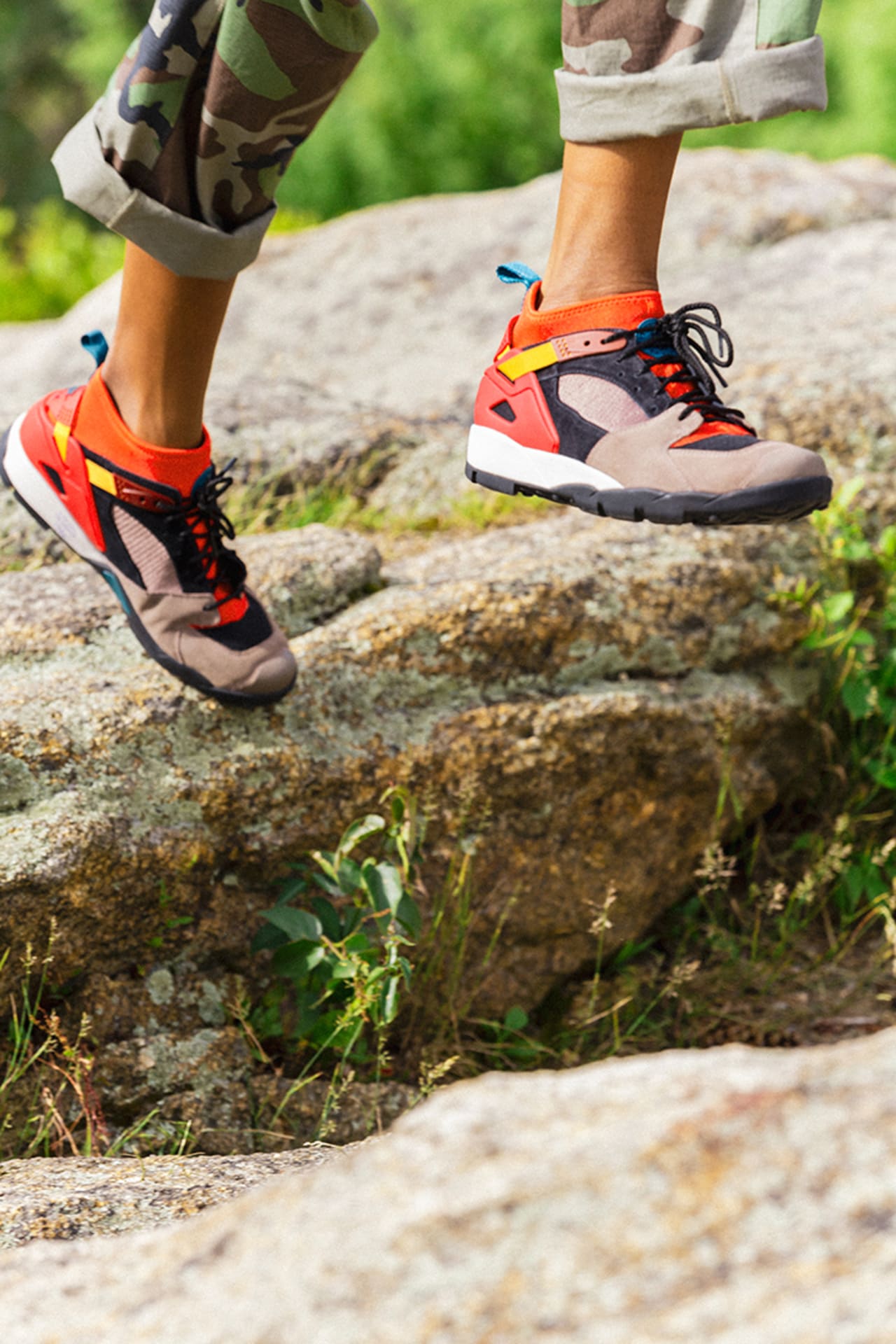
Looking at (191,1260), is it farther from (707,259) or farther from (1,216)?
(1,216)

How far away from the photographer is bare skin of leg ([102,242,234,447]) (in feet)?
6.19

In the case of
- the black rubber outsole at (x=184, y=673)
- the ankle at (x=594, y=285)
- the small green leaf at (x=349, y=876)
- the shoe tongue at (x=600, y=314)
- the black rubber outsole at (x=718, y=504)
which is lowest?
the small green leaf at (x=349, y=876)

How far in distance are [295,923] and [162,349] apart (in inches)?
38.8

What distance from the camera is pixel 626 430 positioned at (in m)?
1.71

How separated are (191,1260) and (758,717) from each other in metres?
1.95

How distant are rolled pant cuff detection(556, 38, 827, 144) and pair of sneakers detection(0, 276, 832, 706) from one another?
0.81ft

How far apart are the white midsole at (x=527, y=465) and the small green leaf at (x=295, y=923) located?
0.81m

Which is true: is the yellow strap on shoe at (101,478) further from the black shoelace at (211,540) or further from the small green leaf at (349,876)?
the small green leaf at (349,876)

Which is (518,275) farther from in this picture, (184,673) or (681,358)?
(184,673)

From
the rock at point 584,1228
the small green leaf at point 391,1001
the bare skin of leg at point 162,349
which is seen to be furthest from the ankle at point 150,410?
the rock at point 584,1228

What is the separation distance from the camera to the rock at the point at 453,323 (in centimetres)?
335

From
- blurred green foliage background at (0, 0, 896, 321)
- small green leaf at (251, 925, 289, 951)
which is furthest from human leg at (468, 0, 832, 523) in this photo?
blurred green foliage background at (0, 0, 896, 321)

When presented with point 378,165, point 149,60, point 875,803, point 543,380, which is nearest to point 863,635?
point 875,803

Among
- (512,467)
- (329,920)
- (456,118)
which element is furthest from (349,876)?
(456,118)
